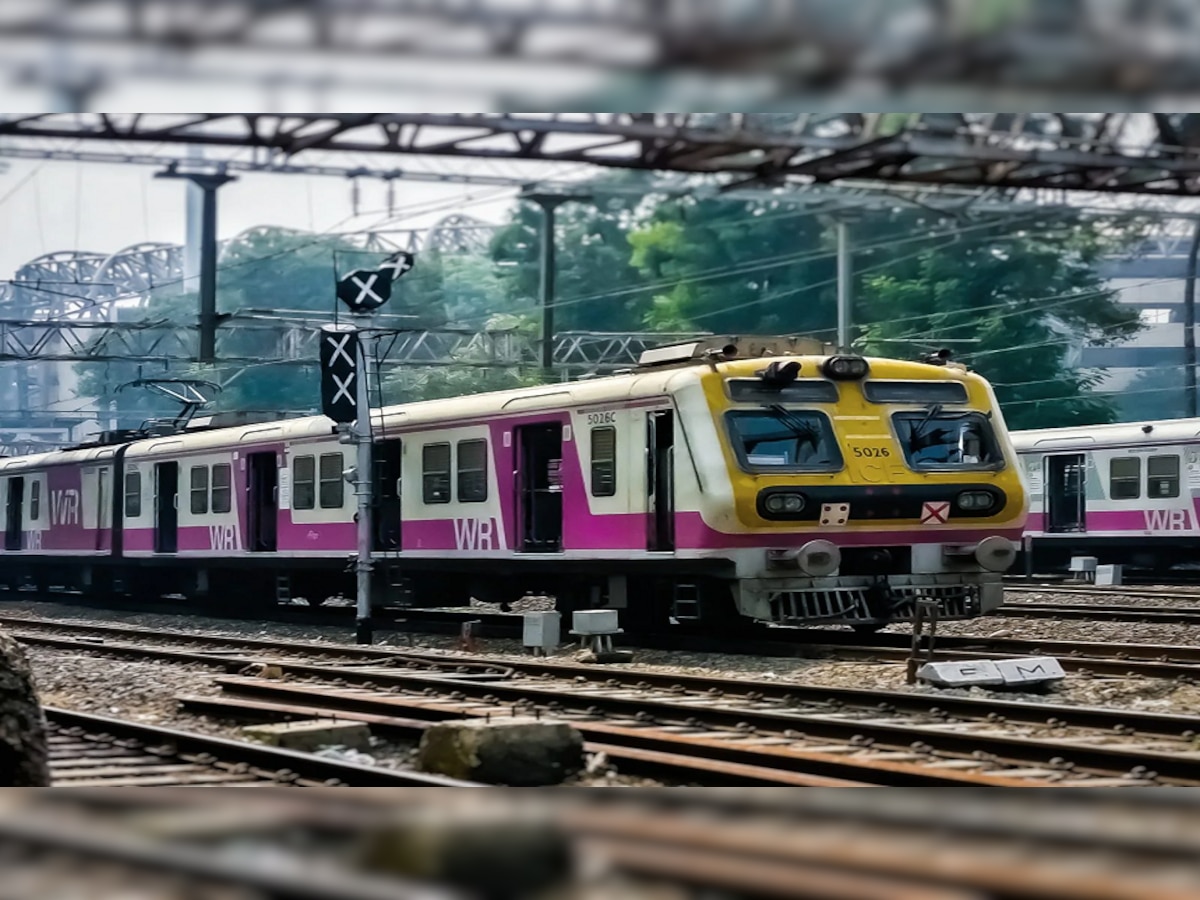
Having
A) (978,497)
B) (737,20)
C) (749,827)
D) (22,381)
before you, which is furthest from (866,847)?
(22,381)

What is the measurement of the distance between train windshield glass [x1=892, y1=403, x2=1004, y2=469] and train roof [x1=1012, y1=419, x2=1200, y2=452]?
307 inches

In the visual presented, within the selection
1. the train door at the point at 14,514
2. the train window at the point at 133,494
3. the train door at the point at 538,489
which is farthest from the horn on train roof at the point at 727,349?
the train door at the point at 14,514

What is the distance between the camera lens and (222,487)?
18766 mm

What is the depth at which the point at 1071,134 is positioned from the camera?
8.94 meters

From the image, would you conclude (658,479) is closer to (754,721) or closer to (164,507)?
(754,721)

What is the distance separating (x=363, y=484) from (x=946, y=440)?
465cm

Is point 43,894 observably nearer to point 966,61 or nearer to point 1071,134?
point 966,61

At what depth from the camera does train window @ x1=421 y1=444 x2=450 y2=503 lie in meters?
15.1

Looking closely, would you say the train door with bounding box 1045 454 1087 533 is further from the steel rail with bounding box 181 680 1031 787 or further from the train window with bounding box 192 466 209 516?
the steel rail with bounding box 181 680 1031 787

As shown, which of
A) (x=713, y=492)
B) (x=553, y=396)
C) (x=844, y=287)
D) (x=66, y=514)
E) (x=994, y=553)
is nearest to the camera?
(x=713, y=492)

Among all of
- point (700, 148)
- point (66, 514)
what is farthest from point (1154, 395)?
point (66, 514)

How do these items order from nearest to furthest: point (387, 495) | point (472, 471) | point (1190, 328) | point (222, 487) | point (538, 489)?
point (538, 489) → point (1190, 328) → point (472, 471) → point (387, 495) → point (222, 487)

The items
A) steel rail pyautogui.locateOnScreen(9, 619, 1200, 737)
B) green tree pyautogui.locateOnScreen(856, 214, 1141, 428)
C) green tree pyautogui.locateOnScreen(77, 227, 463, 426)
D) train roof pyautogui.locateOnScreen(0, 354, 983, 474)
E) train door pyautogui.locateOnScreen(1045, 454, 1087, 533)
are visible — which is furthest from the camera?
train door pyautogui.locateOnScreen(1045, 454, 1087, 533)

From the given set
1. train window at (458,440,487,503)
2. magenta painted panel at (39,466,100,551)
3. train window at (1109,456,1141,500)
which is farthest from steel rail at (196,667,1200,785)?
train window at (1109,456,1141,500)
